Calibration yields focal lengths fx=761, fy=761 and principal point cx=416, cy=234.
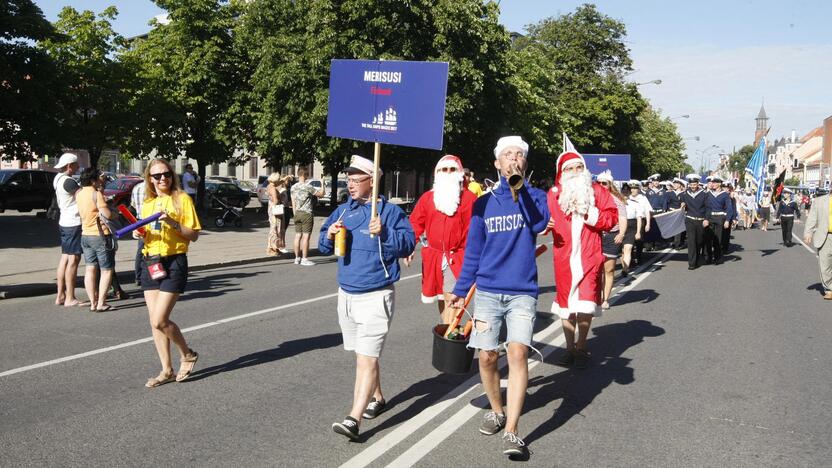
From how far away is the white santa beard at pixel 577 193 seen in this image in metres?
6.30

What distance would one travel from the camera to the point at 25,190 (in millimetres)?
27734

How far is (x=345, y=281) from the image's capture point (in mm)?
4902

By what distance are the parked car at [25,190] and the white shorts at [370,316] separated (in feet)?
85.3

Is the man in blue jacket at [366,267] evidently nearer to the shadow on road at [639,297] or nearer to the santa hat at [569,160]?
the santa hat at [569,160]

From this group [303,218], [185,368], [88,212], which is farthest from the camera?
[303,218]

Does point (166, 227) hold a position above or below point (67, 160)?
below

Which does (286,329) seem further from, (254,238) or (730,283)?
(254,238)

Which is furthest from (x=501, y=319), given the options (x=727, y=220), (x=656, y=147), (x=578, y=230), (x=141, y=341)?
(x=656, y=147)

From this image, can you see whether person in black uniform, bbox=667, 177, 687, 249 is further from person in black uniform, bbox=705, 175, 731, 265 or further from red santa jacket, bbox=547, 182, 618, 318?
red santa jacket, bbox=547, 182, 618, 318

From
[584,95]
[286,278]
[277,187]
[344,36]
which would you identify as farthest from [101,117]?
[584,95]

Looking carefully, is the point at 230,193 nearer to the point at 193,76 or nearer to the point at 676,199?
the point at 193,76

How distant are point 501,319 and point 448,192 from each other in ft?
7.70

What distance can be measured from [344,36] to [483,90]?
5.71 metres

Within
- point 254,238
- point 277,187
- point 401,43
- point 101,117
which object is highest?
point 401,43
